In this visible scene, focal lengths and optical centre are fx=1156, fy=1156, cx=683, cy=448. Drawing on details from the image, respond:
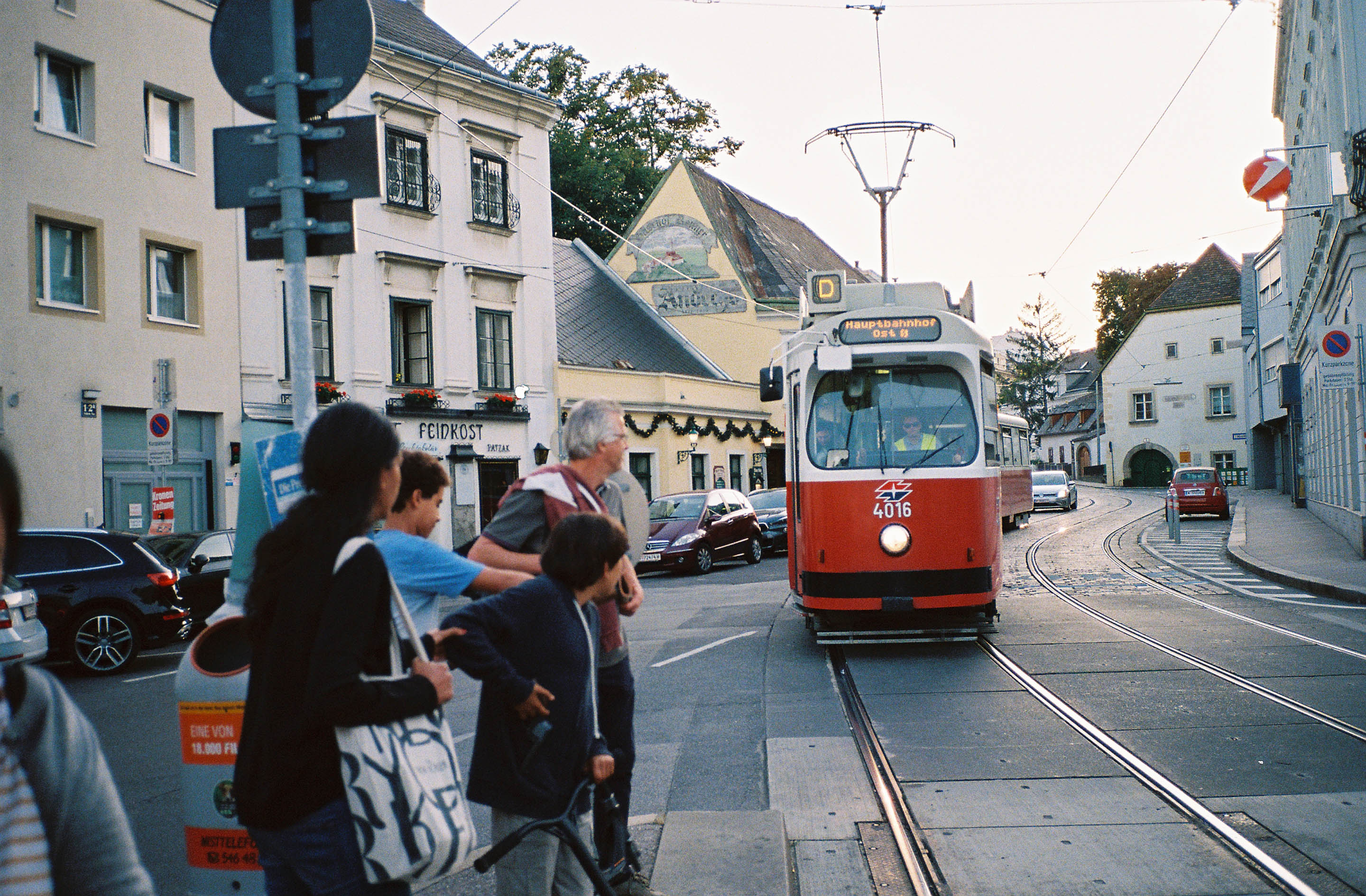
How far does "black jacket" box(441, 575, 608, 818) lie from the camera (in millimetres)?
3156

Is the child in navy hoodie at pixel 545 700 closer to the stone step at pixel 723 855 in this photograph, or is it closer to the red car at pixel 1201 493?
the stone step at pixel 723 855

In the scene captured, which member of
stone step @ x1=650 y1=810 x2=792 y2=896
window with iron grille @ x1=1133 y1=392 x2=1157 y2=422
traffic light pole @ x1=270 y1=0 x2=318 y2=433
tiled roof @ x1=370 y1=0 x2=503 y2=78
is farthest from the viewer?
window with iron grille @ x1=1133 y1=392 x2=1157 y2=422

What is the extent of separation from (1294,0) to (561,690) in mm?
30955

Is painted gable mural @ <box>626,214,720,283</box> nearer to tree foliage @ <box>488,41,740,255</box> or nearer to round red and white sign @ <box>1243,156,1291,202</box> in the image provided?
tree foliage @ <box>488,41,740,255</box>

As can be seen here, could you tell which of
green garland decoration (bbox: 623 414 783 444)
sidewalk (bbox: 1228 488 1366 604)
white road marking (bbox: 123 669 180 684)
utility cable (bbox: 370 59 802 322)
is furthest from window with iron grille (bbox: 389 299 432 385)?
sidewalk (bbox: 1228 488 1366 604)

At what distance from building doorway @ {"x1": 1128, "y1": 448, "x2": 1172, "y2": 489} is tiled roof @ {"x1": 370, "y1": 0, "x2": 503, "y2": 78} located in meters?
50.8

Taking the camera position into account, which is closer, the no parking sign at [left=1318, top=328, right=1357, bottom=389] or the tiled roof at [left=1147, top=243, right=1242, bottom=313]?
the no parking sign at [left=1318, top=328, right=1357, bottom=389]

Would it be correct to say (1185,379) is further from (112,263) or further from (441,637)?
(441,637)

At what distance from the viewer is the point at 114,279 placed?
64.0 ft

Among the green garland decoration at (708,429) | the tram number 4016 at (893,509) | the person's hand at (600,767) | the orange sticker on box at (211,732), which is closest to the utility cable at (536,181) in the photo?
the green garland decoration at (708,429)

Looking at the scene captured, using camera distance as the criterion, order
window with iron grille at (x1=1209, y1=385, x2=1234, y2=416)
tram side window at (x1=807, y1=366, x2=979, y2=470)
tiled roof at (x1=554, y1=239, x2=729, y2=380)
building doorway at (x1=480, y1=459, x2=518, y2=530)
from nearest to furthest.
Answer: tram side window at (x1=807, y1=366, x2=979, y2=470) → building doorway at (x1=480, y1=459, x2=518, y2=530) → tiled roof at (x1=554, y1=239, x2=729, y2=380) → window with iron grille at (x1=1209, y1=385, x2=1234, y2=416)

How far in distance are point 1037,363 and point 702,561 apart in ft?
256

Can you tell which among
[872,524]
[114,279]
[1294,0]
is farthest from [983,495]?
[1294,0]

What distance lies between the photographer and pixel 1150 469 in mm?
67812
